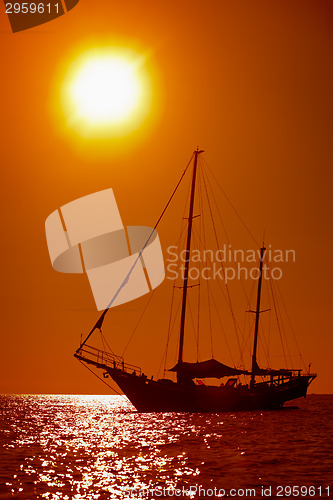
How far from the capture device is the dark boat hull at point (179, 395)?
200 ft

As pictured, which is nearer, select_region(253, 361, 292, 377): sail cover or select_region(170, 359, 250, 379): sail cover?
select_region(170, 359, 250, 379): sail cover

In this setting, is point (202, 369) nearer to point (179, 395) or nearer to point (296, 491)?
point (179, 395)

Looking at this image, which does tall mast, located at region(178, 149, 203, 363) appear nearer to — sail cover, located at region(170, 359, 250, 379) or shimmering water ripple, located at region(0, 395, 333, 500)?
sail cover, located at region(170, 359, 250, 379)

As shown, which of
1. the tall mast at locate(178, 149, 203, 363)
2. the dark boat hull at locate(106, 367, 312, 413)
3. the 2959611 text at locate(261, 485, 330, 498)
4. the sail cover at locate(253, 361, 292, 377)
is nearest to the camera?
the 2959611 text at locate(261, 485, 330, 498)

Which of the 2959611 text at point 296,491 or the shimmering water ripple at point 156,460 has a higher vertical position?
the shimmering water ripple at point 156,460

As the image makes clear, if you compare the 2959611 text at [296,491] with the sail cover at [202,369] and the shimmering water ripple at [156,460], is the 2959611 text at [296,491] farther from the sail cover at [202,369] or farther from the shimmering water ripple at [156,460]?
the sail cover at [202,369]

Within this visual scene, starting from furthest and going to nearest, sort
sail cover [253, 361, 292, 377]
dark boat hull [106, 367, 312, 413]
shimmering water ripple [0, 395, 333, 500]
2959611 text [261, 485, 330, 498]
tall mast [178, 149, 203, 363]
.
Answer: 1. sail cover [253, 361, 292, 377]
2. dark boat hull [106, 367, 312, 413]
3. tall mast [178, 149, 203, 363]
4. shimmering water ripple [0, 395, 333, 500]
5. 2959611 text [261, 485, 330, 498]

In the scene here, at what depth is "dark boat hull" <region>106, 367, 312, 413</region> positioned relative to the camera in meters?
60.8

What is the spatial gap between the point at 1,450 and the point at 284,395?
144ft

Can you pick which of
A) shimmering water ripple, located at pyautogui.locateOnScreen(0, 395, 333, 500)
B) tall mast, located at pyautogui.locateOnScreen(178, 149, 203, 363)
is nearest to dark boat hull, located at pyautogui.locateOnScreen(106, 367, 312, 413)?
tall mast, located at pyautogui.locateOnScreen(178, 149, 203, 363)

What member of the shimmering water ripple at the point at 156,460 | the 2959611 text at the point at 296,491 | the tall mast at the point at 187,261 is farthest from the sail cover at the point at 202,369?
the 2959611 text at the point at 296,491

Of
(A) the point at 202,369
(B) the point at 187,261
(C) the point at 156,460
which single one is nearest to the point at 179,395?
(A) the point at 202,369

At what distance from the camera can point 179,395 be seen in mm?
60938

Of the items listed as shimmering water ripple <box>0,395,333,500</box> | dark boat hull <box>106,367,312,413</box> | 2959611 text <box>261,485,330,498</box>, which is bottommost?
2959611 text <box>261,485,330,498</box>
